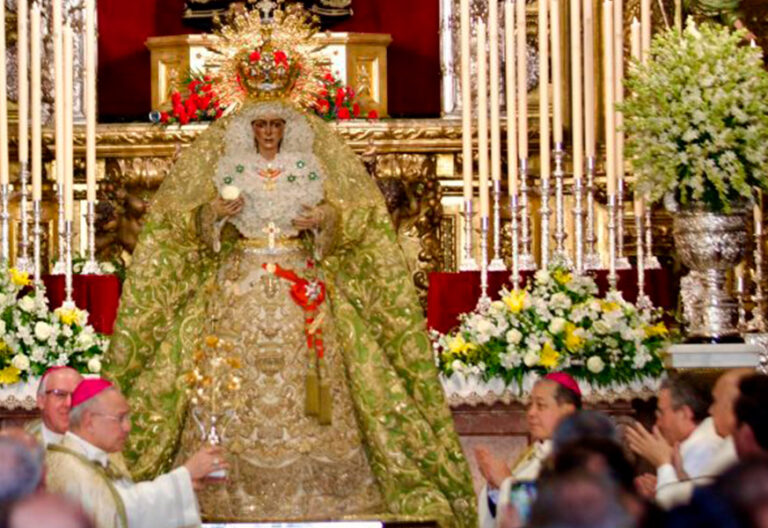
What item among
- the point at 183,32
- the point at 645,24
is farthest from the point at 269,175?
the point at 183,32

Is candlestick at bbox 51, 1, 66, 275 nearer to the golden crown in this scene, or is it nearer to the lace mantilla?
the golden crown

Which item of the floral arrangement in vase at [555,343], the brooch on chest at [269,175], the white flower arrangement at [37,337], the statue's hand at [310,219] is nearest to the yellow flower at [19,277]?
the white flower arrangement at [37,337]

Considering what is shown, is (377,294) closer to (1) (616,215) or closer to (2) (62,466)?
(1) (616,215)

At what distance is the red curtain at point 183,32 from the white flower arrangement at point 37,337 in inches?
163

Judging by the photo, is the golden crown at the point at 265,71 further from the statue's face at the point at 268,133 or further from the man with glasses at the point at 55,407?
the man with glasses at the point at 55,407

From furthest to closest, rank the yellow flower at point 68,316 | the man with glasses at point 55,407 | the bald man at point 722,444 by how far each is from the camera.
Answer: the yellow flower at point 68,316, the man with glasses at point 55,407, the bald man at point 722,444

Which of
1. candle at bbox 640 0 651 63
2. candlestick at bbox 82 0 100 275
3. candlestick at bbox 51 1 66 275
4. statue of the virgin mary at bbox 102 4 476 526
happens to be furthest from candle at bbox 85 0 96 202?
candle at bbox 640 0 651 63

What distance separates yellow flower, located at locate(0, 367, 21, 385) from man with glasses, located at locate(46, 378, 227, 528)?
2.21m

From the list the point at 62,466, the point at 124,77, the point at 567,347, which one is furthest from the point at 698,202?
the point at 124,77

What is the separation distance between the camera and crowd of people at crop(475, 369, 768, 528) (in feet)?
11.9

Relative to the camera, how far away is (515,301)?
888cm

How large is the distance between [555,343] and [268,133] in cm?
159

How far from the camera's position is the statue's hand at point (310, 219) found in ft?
27.8

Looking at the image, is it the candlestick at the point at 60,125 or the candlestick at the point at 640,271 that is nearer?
the candlestick at the point at 640,271
